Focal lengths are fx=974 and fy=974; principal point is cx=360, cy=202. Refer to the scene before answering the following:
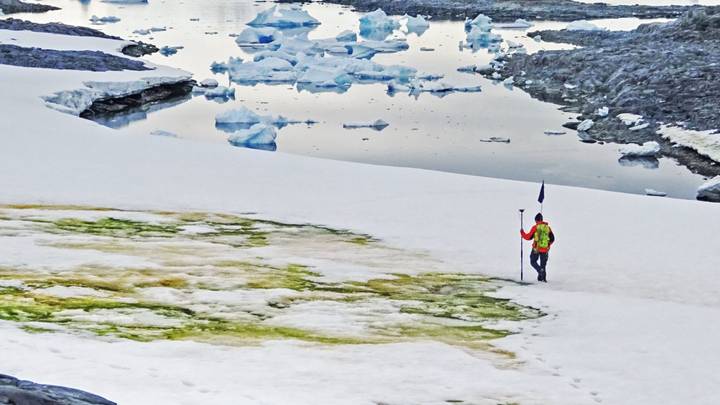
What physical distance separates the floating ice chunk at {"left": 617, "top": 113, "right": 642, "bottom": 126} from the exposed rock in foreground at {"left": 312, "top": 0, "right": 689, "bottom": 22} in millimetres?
54608

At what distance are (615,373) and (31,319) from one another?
7.88 metres

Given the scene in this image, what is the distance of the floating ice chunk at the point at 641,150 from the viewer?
137 feet

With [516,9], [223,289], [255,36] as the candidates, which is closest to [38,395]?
[223,289]

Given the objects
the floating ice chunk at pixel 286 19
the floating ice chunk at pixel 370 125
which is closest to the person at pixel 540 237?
the floating ice chunk at pixel 370 125

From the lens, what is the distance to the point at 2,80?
4638 cm

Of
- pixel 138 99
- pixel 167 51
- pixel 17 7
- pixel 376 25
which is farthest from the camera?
pixel 17 7

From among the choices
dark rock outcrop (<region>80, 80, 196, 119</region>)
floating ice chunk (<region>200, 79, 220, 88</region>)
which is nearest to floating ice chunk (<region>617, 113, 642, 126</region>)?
floating ice chunk (<region>200, 79, 220, 88</region>)

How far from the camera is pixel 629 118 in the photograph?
4769cm

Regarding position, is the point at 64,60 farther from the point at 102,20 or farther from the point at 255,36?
the point at 102,20

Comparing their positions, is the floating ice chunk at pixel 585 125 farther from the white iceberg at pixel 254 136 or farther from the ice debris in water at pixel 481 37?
the ice debris in water at pixel 481 37

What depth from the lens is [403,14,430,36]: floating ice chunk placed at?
89750mm

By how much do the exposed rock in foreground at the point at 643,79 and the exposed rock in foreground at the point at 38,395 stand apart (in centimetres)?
3537

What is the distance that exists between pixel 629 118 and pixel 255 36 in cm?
3905

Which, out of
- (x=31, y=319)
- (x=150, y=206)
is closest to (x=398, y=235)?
(x=150, y=206)
